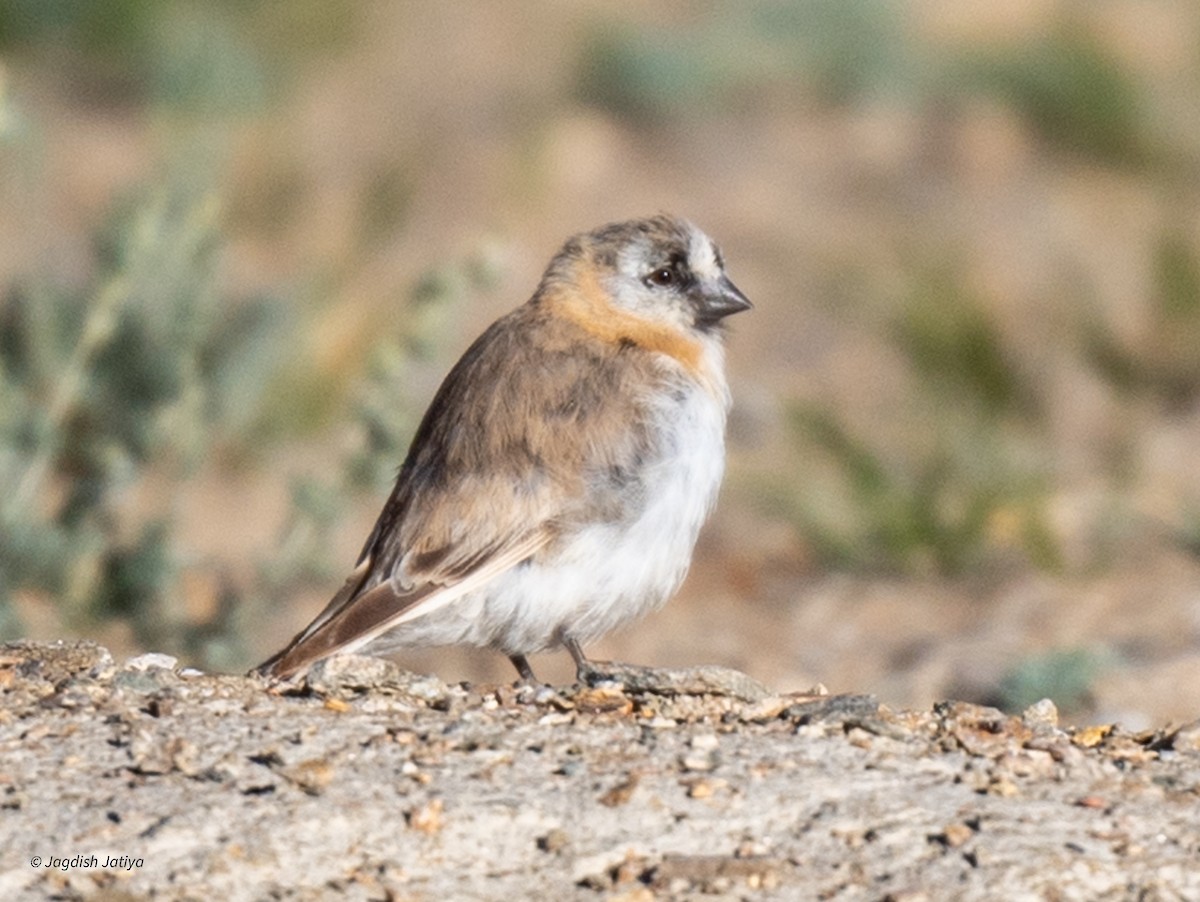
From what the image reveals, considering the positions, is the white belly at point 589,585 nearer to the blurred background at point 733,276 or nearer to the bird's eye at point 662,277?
the bird's eye at point 662,277

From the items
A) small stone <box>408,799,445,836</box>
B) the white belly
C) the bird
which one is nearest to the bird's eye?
the bird

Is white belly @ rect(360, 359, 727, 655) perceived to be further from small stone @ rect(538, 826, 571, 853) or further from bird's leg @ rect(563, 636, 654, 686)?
small stone @ rect(538, 826, 571, 853)

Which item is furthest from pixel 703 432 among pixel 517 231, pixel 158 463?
pixel 517 231

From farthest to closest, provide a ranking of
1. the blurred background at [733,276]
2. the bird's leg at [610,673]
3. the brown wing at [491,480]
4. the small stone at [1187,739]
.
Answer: the blurred background at [733,276] → the brown wing at [491,480] → the bird's leg at [610,673] → the small stone at [1187,739]

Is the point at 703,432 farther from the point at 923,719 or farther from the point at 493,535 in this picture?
the point at 923,719

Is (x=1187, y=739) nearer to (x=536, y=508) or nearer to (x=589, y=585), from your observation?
(x=589, y=585)

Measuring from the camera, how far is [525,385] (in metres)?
5.51

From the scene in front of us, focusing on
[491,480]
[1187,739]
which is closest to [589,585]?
[491,480]

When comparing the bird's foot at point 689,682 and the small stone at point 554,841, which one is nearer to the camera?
the small stone at point 554,841

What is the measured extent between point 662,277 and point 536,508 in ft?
3.57

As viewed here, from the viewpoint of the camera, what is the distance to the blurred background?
23.0ft

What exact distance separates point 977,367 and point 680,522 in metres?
4.82

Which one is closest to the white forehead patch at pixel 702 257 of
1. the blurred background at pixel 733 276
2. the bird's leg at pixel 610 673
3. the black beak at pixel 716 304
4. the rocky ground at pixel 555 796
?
the black beak at pixel 716 304

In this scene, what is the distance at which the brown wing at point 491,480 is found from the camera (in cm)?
518
